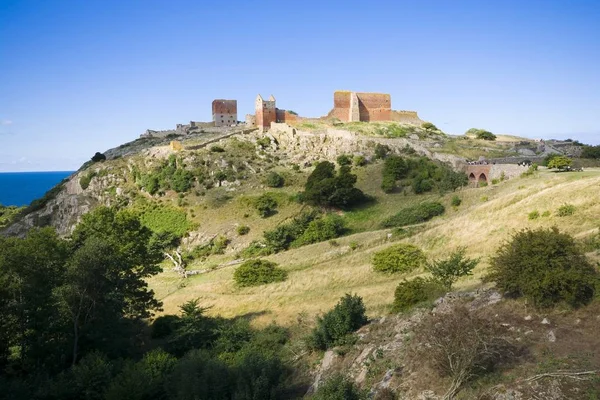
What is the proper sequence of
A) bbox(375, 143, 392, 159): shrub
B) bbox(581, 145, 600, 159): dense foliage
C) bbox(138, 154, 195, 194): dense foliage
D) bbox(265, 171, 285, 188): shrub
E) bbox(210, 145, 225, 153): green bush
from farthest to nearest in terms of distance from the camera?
bbox(210, 145, 225, 153): green bush, bbox(375, 143, 392, 159): shrub, bbox(138, 154, 195, 194): dense foliage, bbox(265, 171, 285, 188): shrub, bbox(581, 145, 600, 159): dense foliage

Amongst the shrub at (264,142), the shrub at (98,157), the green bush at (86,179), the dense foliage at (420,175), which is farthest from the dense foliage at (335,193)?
the shrub at (98,157)

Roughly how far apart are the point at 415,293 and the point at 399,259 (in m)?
9.38

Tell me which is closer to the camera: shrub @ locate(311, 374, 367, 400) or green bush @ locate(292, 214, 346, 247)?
shrub @ locate(311, 374, 367, 400)

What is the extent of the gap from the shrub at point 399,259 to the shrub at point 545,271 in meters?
12.4

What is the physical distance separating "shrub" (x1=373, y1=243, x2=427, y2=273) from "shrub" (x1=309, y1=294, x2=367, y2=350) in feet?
33.7

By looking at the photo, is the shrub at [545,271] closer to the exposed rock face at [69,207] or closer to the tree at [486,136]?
the exposed rock face at [69,207]

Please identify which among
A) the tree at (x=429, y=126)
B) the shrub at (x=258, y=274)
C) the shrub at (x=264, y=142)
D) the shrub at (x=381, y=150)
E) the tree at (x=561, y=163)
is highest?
the tree at (x=429, y=126)

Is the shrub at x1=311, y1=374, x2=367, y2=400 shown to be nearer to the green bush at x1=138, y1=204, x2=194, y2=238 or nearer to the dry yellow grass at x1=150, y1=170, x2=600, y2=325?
the dry yellow grass at x1=150, y1=170, x2=600, y2=325

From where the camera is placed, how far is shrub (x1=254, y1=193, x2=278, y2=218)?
174 ft

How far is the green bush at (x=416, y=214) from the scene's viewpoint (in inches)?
1682

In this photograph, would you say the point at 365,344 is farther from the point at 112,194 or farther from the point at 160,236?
the point at 112,194

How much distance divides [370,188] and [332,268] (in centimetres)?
2308

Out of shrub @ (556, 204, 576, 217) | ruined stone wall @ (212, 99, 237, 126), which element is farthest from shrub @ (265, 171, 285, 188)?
shrub @ (556, 204, 576, 217)

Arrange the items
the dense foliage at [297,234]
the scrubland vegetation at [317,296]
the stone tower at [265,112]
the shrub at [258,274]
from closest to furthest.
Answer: the scrubland vegetation at [317,296] → the shrub at [258,274] → the dense foliage at [297,234] → the stone tower at [265,112]
